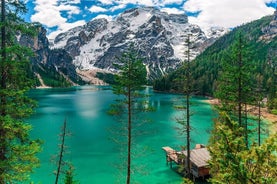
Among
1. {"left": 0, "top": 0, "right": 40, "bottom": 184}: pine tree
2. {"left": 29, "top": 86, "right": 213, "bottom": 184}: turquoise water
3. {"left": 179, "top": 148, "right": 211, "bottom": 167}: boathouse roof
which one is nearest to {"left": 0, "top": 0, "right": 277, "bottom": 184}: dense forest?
{"left": 0, "top": 0, "right": 40, "bottom": 184}: pine tree

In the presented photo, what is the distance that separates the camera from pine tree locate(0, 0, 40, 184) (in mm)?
16672

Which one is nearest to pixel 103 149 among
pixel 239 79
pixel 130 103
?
pixel 130 103

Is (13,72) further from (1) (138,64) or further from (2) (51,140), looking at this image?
(2) (51,140)

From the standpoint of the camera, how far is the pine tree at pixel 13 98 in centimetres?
1667

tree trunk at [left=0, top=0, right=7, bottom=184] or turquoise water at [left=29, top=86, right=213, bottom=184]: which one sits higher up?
tree trunk at [left=0, top=0, right=7, bottom=184]

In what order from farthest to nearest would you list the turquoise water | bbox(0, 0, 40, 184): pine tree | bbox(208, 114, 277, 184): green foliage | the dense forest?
the turquoise water
bbox(0, 0, 40, 184): pine tree
the dense forest
bbox(208, 114, 277, 184): green foliage

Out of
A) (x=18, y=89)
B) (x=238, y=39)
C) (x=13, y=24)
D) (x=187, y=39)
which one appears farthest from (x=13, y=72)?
(x=238, y=39)

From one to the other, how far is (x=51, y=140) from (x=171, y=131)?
31.4m

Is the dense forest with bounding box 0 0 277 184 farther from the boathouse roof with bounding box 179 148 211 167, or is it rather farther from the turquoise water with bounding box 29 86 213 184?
the boathouse roof with bounding box 179 148 211 167

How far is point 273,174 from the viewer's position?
882 centimetres

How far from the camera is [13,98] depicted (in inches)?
695

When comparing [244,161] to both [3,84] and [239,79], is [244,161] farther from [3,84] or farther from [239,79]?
[239,79]

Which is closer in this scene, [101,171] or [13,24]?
[13,24]

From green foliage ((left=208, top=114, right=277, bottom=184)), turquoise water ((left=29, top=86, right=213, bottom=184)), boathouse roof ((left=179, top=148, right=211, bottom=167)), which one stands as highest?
green foliage ((left=208, top=114, right=277, bottom=184))
